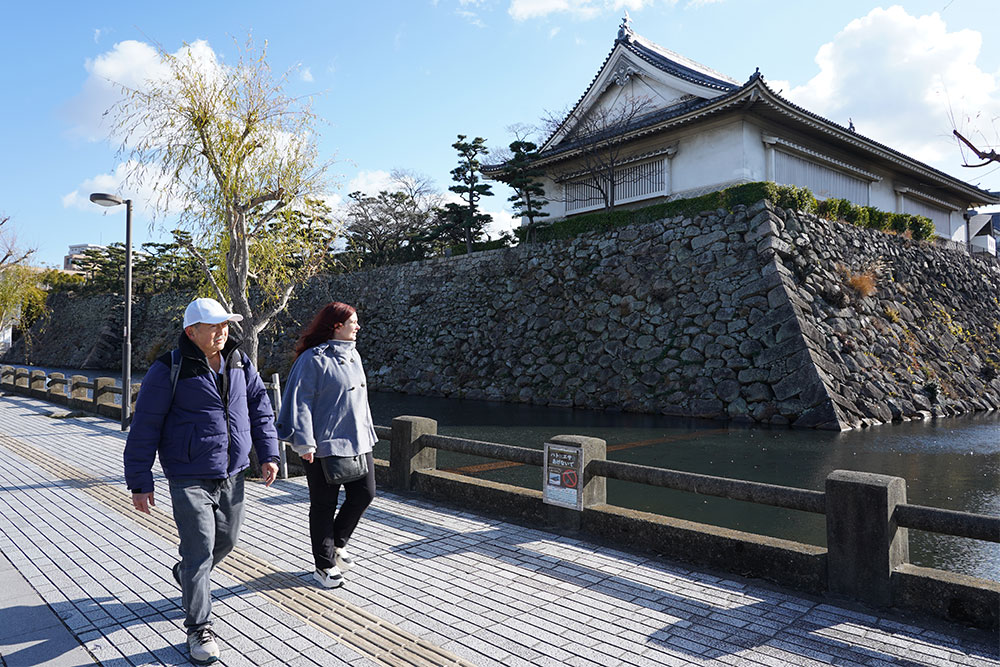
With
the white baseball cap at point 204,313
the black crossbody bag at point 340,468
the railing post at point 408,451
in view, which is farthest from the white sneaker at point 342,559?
the railing post at point 408,451

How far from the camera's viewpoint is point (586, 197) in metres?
24.2

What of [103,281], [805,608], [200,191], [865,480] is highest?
[103,281]

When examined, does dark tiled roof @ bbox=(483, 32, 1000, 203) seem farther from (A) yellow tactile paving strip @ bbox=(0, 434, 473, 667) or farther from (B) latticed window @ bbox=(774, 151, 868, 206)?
(A) yellow tactile paving strip @ bbox=(0, 434, 473, 667)

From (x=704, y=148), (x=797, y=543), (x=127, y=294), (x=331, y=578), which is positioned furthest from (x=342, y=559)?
(x=704, y=148)

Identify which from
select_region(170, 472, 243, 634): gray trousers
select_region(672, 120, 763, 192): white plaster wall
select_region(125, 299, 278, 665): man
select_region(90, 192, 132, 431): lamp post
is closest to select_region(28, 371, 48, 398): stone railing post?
select_region(90, 192, 132, 431): lamp post

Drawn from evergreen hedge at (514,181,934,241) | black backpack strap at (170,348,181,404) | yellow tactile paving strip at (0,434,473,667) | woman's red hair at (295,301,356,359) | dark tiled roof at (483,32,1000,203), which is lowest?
yellow tactile paving strip at (0,434,473,667)

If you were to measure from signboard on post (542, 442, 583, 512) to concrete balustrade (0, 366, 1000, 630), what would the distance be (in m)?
0.05

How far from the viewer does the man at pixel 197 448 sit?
3.19 m

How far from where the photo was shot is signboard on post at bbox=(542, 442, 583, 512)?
18.0 feet

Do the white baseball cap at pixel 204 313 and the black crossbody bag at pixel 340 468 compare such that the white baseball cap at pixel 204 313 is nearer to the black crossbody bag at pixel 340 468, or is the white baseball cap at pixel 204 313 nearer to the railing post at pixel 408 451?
the black crossbody bag at pixel 340 468

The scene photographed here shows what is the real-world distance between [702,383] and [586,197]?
34.2 feet

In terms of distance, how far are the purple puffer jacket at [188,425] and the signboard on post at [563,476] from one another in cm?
290

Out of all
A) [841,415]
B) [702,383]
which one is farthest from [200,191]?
[841,415]

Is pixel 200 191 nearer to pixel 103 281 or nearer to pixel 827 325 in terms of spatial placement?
pixel 827 325
